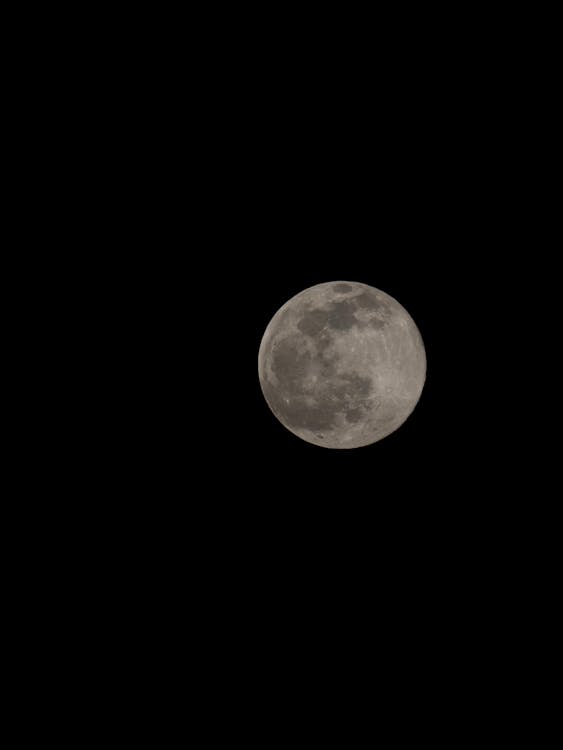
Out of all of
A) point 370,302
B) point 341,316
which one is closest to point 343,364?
point 341,316

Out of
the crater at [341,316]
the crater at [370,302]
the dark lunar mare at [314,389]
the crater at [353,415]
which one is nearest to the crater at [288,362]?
the dark lunar mare at [314,389]

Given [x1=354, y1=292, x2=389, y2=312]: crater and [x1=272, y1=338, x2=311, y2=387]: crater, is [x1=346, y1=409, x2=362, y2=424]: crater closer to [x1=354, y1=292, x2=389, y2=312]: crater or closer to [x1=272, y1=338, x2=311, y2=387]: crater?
[x1=272, y1=338, x2=311, y2=387]: crater

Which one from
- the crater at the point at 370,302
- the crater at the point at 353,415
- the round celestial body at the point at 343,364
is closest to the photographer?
the round celestial body at the point at 343,364

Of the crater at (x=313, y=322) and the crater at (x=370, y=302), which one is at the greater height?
the crater at (x=370, y=302)

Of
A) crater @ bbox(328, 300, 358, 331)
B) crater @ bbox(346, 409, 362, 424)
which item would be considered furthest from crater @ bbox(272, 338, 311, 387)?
crater @ bbox(346, 409, 362, 424)

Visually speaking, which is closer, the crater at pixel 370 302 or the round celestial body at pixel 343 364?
the round celestial body at pixel 343 364

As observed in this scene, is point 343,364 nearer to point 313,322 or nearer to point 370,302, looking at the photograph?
point 313,322

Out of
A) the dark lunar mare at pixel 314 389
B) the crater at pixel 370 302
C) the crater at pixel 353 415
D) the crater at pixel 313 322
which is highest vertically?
the crater at pixel 370 302

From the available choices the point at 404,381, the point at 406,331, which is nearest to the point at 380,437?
the point at 404,381

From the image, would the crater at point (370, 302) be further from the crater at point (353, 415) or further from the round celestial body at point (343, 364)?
the crater at point (353, 415)

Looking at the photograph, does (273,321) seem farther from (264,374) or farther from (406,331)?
(406,331)

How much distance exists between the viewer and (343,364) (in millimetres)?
5430

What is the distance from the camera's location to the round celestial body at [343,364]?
5.47m

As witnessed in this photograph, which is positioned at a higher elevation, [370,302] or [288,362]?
[370,302]
